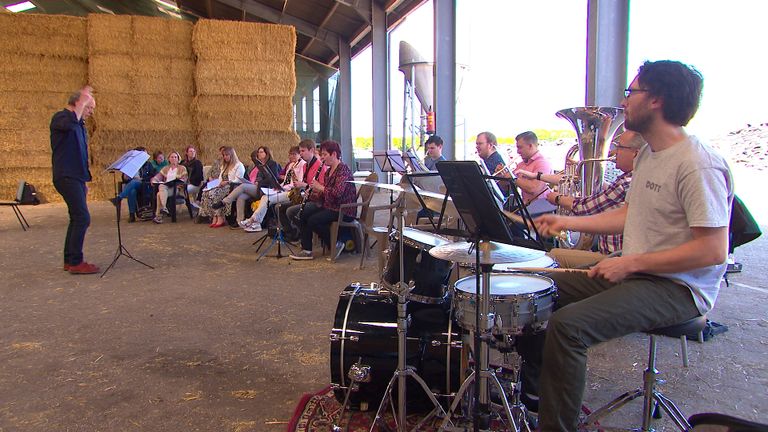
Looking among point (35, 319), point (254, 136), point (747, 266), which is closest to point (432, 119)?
point (254, 136)

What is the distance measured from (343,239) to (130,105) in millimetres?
6642

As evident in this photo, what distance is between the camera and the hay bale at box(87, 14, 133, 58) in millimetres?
10297

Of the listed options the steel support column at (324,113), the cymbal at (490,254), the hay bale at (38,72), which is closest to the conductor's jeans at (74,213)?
the cymbal at (490,254)

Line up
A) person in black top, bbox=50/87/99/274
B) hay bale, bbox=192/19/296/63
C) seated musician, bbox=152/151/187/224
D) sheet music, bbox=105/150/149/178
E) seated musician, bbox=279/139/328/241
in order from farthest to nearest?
1. hay bale, bbox=192/19/296/63
2. seated musician, bbox=152/151/187/224
3. seated musician, bbox=279/139/328/241
4. sheet music, bbox=105/150/149/178
5. person in black top, bbox=50/87/99/274

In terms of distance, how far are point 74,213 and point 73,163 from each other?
1.57 feet

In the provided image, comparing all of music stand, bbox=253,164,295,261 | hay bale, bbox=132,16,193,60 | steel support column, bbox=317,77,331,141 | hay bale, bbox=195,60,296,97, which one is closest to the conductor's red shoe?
music stand, bbox=253,164,295,261

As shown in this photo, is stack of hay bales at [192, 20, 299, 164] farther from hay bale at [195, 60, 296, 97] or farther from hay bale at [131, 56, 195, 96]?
hay bale at [131, 56, 195, 96]

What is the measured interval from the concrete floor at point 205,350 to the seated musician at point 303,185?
34.9 inches

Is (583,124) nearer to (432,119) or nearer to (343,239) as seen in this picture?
(343,239)

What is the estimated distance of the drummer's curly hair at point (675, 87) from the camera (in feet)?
6.64

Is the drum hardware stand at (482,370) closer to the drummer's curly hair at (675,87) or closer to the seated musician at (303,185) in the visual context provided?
the drummer's curly hair at (675,87)

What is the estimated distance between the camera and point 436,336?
2.45m

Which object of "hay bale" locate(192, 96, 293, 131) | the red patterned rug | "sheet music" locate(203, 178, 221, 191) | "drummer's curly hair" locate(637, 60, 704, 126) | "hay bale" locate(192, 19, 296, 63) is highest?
"hay bale" locate(192, 19, 296, 63)

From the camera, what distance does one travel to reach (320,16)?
15.2m
